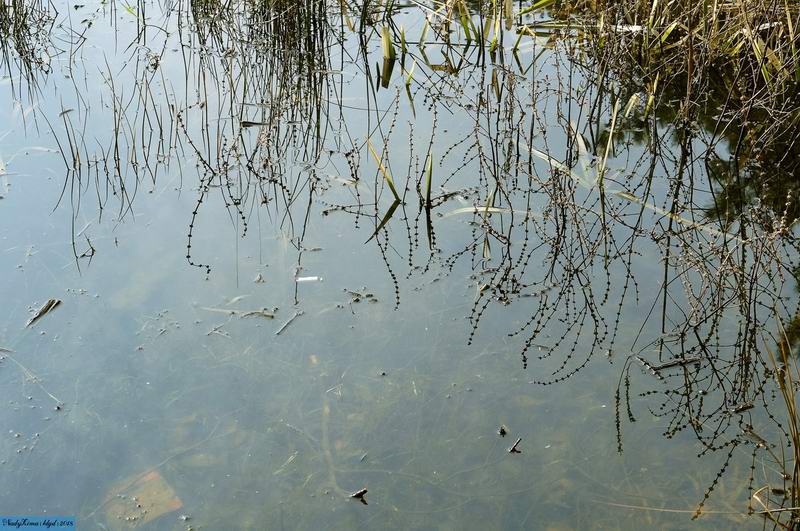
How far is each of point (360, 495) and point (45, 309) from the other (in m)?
0.95

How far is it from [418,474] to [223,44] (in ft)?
7.03

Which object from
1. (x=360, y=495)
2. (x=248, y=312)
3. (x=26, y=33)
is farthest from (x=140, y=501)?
(x=26, y=33)

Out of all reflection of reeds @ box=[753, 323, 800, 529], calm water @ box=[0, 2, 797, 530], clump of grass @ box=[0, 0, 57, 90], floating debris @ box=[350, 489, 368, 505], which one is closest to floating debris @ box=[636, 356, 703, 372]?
calm water @ box=[0, 2, 797, 530]

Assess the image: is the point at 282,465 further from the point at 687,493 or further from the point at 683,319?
the point at 683,319

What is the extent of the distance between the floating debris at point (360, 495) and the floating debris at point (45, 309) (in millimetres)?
923

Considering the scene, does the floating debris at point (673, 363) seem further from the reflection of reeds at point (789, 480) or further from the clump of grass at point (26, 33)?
the clump of grass at point (26, 33)

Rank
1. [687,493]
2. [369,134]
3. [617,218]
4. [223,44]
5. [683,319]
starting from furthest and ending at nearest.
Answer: [223,44] → [369,134] → [617,218] → [683,319] → [687,493]

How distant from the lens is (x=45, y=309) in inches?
88.0

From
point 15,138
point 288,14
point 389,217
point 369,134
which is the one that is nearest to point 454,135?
point 369,134

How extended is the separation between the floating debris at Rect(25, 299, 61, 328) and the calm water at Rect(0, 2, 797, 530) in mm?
14

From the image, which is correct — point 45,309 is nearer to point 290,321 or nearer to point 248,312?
point 248,312

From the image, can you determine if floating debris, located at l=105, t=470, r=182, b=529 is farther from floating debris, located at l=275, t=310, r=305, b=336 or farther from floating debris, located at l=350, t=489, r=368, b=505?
floating debris, located at l=275, t=310, r=305, b=336

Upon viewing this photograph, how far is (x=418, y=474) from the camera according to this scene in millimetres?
1837

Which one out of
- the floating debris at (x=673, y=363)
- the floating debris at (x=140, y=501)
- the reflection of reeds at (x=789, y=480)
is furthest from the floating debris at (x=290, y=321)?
the reflection of reeds at (x=789, y=480)
